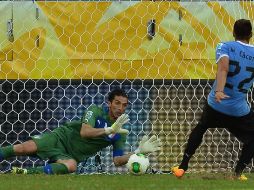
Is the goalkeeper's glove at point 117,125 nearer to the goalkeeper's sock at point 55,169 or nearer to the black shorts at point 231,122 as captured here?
the goalkeeper's sock at point 55,169

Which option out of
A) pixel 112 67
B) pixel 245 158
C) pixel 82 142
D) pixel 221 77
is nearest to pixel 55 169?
pixel 82 142

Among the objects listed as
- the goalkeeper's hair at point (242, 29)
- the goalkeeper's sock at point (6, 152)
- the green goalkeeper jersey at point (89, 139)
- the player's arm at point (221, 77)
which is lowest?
the goalkeeper's sock at point (6, 152)

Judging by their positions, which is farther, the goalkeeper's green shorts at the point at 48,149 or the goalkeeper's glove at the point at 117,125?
the goalkeeper's green shorts at the point at 48,149

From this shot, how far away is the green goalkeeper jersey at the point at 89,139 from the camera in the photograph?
27.3 ft

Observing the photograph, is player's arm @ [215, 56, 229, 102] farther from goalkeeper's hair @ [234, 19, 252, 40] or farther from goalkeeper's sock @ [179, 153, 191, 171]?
goalkeeper's sock @ [179, 153, 191, 171]

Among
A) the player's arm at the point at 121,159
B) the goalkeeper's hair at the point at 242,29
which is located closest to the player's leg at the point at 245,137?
the goalkeeper's hair at the point at 242,29

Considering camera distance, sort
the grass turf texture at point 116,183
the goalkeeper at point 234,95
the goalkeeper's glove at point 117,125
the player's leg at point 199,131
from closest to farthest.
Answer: the grass turf texture at point 116,183, the goalkeeper at point 234,95, the player's leg at point 199,131, the goalkeeper's glove at point 117,125

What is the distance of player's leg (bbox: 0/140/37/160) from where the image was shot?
8234 millimetres

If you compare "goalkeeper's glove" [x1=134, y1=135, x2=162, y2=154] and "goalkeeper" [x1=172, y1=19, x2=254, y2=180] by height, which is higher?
"goalkeeper" [x1=172, y1=19, x2=254, y2=180]

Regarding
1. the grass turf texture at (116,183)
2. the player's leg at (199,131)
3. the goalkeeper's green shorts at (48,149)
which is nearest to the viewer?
the grass turf texture at (116,183)

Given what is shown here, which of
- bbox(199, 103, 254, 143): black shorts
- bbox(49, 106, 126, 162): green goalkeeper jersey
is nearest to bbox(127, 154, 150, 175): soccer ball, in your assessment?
→ bbox(49, 106, 126, 162): green goalkeeper jersey

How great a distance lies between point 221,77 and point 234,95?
0.39 metres

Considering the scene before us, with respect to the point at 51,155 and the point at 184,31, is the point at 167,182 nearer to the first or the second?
the point at 51,155

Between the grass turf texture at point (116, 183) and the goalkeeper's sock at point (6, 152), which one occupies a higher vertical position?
the goalkeeper's sock at point (6, 152)
